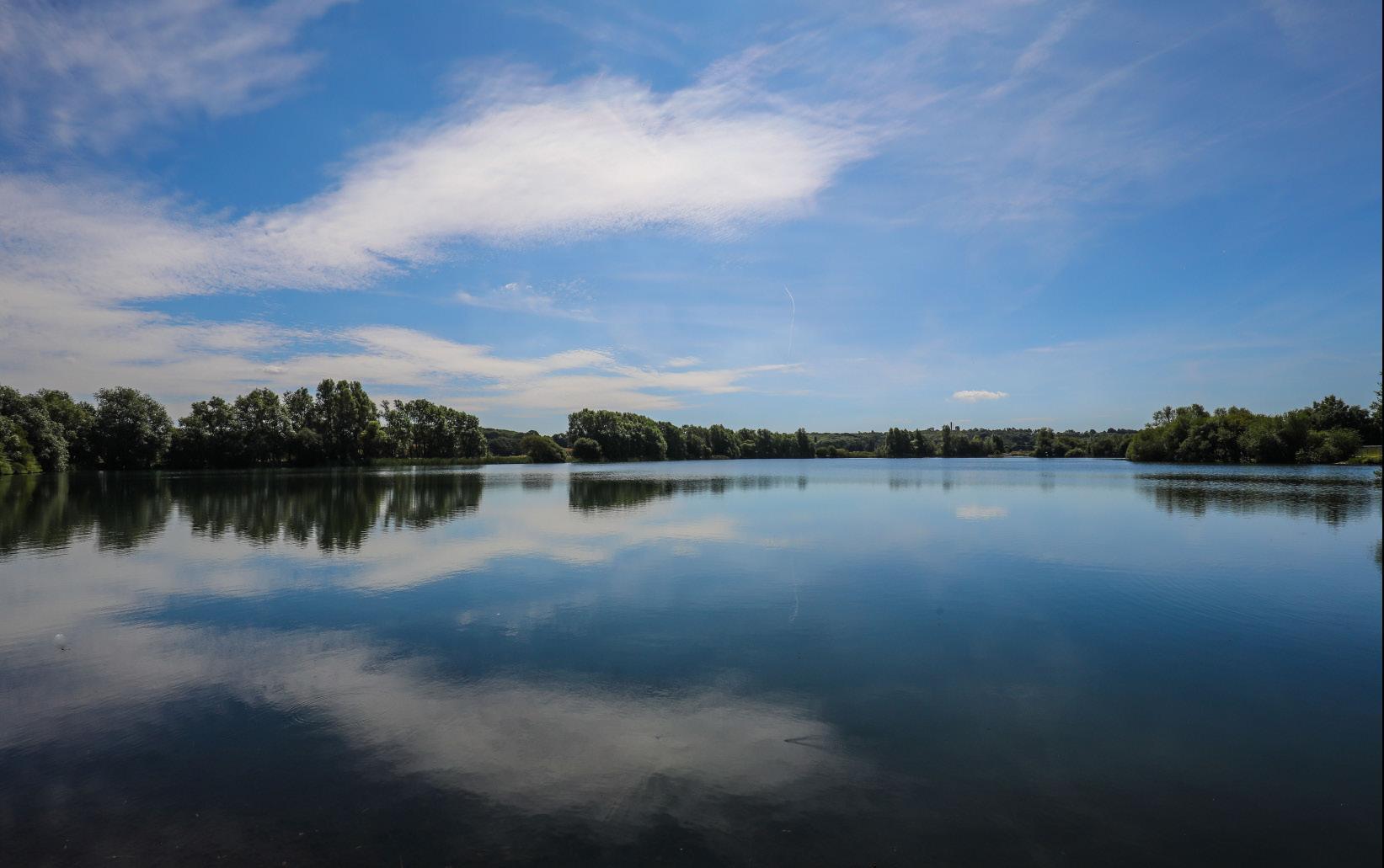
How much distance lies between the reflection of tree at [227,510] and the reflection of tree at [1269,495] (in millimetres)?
36730

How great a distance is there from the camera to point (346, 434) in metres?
104

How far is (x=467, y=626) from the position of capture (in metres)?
11.7

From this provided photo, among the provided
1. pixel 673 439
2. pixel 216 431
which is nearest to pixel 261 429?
pixel 216 431

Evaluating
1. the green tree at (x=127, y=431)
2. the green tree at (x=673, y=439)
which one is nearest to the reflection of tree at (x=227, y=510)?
the green tree at (x=127, y=431)

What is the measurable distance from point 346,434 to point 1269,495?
4425 inches

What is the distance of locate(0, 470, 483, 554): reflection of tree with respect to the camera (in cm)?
2317

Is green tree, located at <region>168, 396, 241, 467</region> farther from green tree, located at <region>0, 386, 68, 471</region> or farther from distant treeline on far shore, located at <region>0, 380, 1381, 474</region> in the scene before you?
green tree, located at <region>0, 386, 68, 471</region>

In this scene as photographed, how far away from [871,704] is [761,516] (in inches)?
822

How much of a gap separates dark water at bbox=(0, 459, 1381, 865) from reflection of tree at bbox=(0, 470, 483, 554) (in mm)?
5047

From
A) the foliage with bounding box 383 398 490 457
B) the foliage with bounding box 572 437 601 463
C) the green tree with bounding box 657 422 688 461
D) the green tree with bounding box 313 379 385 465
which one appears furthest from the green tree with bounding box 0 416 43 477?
the green tree with bounding box 657 422 688 461

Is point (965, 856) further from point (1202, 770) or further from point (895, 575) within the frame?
point (895, 575)

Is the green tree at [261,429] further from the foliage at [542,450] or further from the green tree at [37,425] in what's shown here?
the foliage at [542,450]

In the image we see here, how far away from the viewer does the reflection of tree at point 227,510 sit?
2317 cm

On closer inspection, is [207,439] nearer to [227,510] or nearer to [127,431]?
[127,431]
